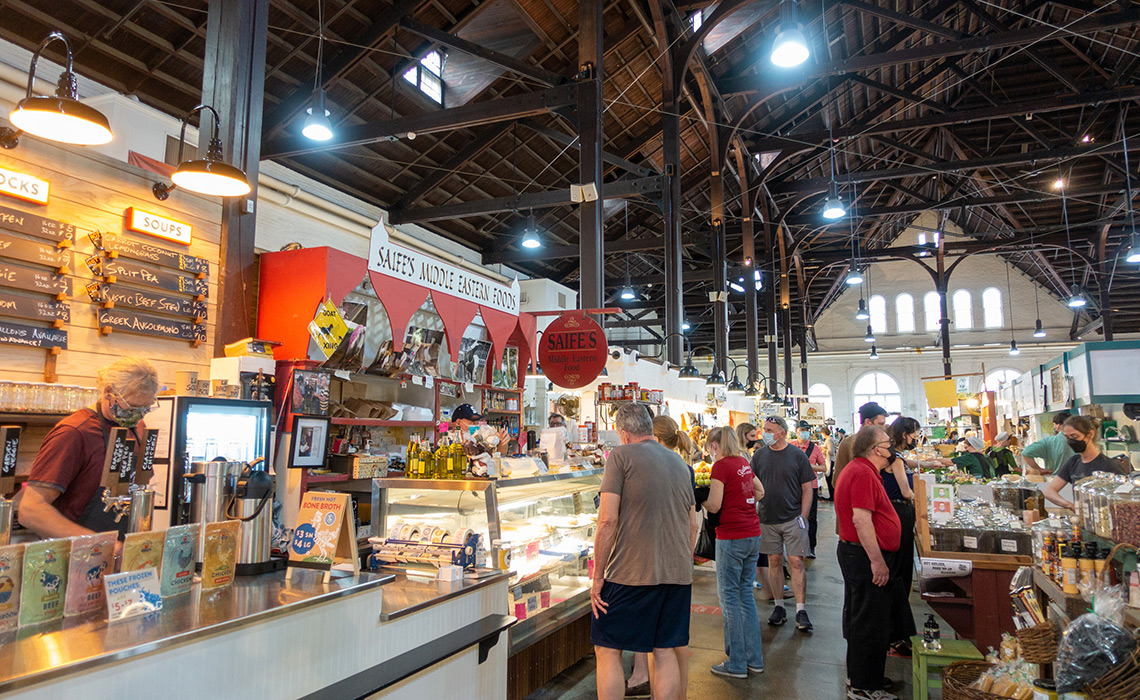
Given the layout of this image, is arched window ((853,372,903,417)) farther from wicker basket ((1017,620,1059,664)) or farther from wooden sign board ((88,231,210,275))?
wooden sign board ((88,231,210,275))

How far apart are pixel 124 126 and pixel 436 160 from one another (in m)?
5.32

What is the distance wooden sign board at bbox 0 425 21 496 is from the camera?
365 centimetres

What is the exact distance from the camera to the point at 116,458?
3877 mm

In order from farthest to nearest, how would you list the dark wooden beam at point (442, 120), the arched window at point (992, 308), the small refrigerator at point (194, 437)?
1. the arched window at point (992, 308)
2. the dark wooden beam at point (442, 120)
3. the small refrigerator at point (194, 437)

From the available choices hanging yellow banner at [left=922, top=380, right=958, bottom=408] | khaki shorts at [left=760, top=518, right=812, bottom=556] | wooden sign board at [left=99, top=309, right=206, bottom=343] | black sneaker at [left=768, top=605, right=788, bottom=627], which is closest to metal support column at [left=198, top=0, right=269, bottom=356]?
wooden sign board at [left=99, top=309, right=206, bottom=343]

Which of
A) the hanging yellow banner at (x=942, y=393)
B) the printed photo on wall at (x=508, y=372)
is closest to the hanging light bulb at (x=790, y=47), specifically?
the printed photo on wall at (x=508, y=372)

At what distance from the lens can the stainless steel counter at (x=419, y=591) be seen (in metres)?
2.70

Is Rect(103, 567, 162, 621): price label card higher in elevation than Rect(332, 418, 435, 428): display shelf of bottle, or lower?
lower

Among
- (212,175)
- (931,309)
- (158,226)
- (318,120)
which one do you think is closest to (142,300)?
(158,226)

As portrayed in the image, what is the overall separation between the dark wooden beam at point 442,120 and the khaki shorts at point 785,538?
512 centimetres

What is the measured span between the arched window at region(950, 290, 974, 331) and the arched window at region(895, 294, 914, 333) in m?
1.60

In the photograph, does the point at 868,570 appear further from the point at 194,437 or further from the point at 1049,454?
the point at 1049,454

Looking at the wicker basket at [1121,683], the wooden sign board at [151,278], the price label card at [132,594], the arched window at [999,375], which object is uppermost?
the arched window at [999,375]

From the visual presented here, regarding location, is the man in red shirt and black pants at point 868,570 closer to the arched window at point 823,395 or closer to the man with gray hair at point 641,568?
the man with gray hair at point 641,568
